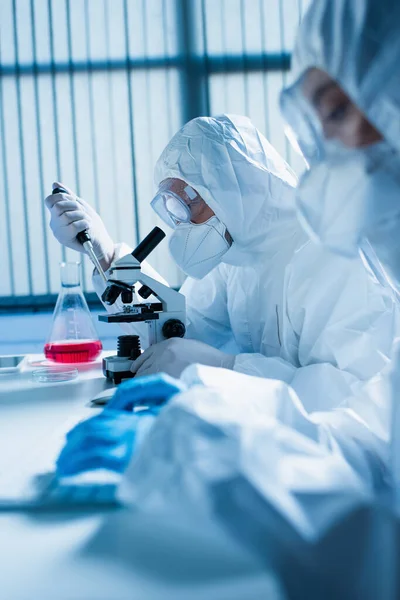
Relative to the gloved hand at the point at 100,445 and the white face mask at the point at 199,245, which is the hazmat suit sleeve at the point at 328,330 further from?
the gloved hand at the point at 100,445

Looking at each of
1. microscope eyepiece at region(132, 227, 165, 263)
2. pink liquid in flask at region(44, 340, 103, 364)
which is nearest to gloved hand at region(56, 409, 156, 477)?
microscope eyepiece at region(132, 227, 165, 263)

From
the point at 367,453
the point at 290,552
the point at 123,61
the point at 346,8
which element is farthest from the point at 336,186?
the point at 123,61

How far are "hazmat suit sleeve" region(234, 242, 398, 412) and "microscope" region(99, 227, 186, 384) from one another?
0.25 metres

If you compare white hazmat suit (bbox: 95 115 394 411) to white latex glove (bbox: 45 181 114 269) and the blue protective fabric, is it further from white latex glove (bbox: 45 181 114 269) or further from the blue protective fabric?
the blue protective fabric

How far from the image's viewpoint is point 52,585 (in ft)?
1.32

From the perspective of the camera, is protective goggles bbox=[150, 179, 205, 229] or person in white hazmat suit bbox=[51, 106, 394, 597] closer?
person in white hazmat suit bbox=[51, 106, 394, 597]

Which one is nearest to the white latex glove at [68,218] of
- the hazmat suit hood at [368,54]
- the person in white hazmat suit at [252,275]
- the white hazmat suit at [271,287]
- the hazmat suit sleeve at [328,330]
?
the person in white hazmat suit at [252,275]

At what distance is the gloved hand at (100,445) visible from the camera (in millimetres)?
583

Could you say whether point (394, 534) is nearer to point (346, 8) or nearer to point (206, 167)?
point (346, 8)

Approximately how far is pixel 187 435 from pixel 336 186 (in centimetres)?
36

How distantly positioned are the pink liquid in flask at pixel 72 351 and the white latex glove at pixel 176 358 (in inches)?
12.3

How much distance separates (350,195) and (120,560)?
1.56ft

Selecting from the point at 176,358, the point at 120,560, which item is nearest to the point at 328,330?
the point at 176,358

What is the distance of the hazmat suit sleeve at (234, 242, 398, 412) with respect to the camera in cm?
93
